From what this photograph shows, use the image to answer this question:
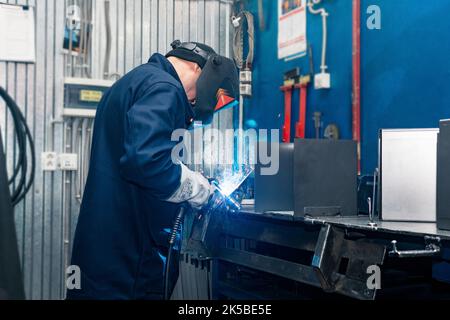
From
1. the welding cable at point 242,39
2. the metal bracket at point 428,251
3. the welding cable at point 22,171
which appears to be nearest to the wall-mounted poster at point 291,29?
the welding cable at point 242,39

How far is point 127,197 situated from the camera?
2041 millimetres

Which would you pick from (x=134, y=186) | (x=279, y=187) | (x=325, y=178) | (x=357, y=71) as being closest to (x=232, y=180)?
(x=279, y=187)

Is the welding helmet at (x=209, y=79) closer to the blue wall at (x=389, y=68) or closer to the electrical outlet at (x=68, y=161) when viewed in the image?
the blue wall at (x=389, y=68)

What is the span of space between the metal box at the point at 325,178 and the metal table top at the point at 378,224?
8 centimetres

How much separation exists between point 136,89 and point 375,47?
4.99ft

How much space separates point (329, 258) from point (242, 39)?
241 centimetres

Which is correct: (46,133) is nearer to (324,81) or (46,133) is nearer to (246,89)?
(246,89)

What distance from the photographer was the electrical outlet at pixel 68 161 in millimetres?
3389

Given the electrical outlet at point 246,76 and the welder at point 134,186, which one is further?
the electrical outlet at point 246,76

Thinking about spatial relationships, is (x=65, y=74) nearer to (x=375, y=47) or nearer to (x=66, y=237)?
(x=66, y=237)

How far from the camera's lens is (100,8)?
139 inches

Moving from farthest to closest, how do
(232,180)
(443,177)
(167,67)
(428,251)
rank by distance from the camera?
1. (232,180)
2. (167,67)
3. (443,177)
4. (428,251)

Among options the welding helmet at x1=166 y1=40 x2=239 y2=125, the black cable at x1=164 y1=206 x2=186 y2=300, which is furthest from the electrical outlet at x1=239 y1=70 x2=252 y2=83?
the black cable at x1=164 y1=206 x2=186 y2=300

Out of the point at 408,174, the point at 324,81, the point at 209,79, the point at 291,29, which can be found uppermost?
the point at 291,29
